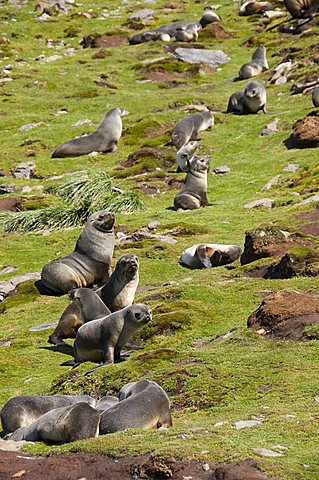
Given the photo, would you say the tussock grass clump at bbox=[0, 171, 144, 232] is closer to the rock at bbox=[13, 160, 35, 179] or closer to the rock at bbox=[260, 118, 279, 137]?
the rock at bbox=[13, 160, 35, 179]

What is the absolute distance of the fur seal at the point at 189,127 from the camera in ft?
109

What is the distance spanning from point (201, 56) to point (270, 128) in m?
15.1

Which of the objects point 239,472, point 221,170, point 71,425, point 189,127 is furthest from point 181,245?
point 239,472

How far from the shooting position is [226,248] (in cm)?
2022

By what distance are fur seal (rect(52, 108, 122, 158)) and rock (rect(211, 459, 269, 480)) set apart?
2722 centimetres

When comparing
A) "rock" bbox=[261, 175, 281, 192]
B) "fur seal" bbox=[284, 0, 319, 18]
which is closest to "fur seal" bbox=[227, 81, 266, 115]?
"rock" bbox=[261, 175, 281, 192]

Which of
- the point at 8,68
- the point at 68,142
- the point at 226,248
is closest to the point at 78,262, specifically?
the point at 226,248

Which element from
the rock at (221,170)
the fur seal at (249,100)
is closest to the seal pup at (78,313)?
the rock at (221,170)

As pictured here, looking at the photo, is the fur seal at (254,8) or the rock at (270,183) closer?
the rock at (270,183)

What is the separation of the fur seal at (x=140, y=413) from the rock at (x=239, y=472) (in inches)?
89.0

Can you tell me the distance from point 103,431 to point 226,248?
10.8m

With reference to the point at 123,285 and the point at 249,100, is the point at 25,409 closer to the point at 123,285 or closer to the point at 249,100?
the point at 123,285

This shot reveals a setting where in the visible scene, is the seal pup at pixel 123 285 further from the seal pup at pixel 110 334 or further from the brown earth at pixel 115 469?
the brown earth at pixel 115 469

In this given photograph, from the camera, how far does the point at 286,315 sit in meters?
13.8
